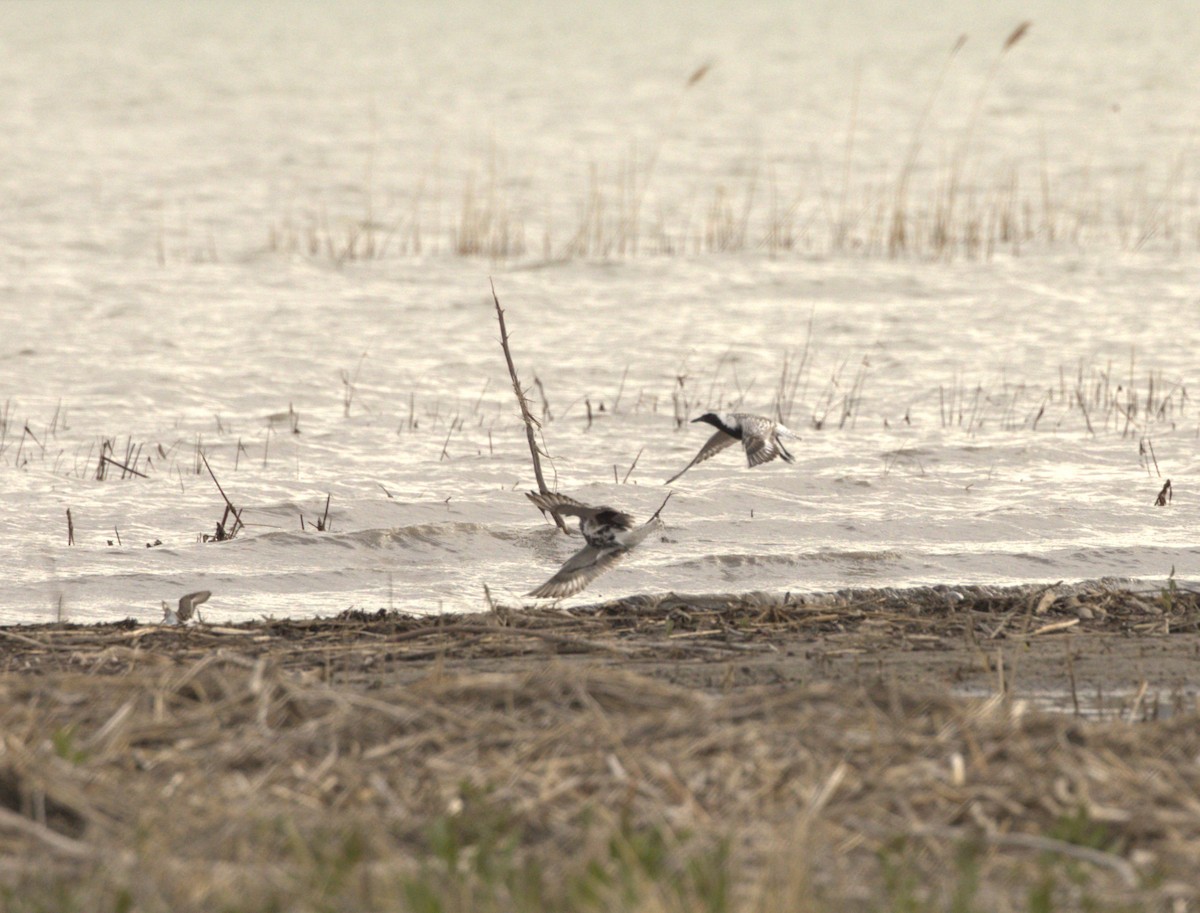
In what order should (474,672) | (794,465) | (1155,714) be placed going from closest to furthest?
(1155,714)
(474,672)
(794,465)

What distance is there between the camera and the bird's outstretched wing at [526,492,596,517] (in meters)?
6.48

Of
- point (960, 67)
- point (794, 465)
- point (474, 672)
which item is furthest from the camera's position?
point (960, 67)

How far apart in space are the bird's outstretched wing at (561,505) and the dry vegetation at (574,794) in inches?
50.0

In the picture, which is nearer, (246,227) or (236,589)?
(236,589)

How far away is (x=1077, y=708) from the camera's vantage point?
493cm

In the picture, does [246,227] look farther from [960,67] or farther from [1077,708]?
[960,67]

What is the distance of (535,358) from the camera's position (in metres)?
13.8

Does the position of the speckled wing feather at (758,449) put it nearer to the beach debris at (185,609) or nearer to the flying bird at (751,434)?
the flying bird at (751,434)

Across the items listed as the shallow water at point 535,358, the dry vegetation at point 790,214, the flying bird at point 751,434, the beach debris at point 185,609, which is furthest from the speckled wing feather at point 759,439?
the dry vegetation at point 790,214

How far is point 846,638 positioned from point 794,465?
3795mm

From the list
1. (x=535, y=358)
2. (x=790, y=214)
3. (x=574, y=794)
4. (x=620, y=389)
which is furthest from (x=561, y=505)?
(x=790, y=214)

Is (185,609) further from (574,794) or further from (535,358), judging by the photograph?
(535,358)

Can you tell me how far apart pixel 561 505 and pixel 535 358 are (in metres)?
7.33

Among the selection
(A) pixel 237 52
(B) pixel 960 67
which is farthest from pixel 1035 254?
(A) pixel 237 52
